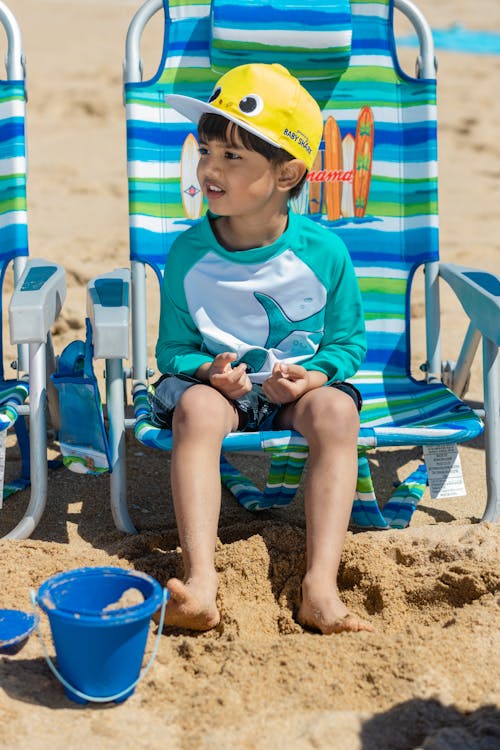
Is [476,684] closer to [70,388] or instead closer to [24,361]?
[70,388]

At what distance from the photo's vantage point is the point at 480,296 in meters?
3.12

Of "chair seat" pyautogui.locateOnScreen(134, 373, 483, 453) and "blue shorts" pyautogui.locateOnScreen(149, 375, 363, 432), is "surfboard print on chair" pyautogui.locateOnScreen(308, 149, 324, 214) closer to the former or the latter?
"chair seat" pyautogui.locateOnScreen(134, 373, 483, 453)

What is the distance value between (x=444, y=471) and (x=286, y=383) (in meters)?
Answer: 0.55

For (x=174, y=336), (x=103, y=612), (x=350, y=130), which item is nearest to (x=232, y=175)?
(x=174, y=336)

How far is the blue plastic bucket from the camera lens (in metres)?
2.04

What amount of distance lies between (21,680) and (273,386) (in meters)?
0.96

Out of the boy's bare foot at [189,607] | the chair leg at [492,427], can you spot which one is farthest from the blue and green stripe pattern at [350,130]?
the boy's bare foot at [189,607]

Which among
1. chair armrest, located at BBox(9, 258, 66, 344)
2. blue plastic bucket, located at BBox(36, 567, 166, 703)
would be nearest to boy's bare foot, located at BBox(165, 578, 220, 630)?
blue plastic bucket, located at BBox(36, 567, 166, 703)

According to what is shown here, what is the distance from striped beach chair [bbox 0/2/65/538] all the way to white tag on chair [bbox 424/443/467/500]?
1039mm

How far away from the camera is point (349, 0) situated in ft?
11.9

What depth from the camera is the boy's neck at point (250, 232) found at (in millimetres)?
2971

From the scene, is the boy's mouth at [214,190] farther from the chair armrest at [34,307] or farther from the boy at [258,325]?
the chair armrest at [34,307]

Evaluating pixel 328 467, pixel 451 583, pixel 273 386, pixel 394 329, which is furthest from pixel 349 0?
pixel 451 583

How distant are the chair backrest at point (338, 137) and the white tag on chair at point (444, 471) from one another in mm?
616
